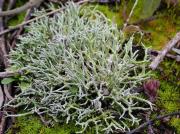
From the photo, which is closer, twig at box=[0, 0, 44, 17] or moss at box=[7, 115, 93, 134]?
moss at box=[7, 115, 93, 134]

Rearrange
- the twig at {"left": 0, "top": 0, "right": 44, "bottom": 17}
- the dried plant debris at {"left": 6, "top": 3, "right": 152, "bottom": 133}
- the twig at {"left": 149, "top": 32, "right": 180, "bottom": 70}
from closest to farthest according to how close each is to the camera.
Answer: the dried plant debris at {"left": 6, "top": 3, "right": 152, "bottom": 133}
the twig at {"left": 149, "top": 32, "right": 180, "bottom": 70}
the twig at {"left": 0, "top": 0, "right": 44, "bottom": 17}

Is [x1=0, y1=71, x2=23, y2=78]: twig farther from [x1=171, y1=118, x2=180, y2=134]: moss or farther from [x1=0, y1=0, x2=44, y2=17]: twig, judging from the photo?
[x1=171, y1=118, x2=180, y2=134]: moss

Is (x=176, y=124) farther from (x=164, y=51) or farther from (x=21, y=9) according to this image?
(x=21, y=9)

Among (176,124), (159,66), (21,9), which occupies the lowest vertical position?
(176,124)

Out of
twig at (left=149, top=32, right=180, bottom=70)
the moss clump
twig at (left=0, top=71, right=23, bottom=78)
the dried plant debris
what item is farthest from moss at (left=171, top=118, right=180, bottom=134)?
twig at (left=0, top=71, right=23, bottom=78)

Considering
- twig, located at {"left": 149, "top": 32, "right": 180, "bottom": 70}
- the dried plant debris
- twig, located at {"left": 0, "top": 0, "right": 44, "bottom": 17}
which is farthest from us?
twig, located at {"left": 0, "top": 0, "right": 44, "bottom": 17}

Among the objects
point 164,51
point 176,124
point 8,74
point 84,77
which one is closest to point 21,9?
point 8,74
